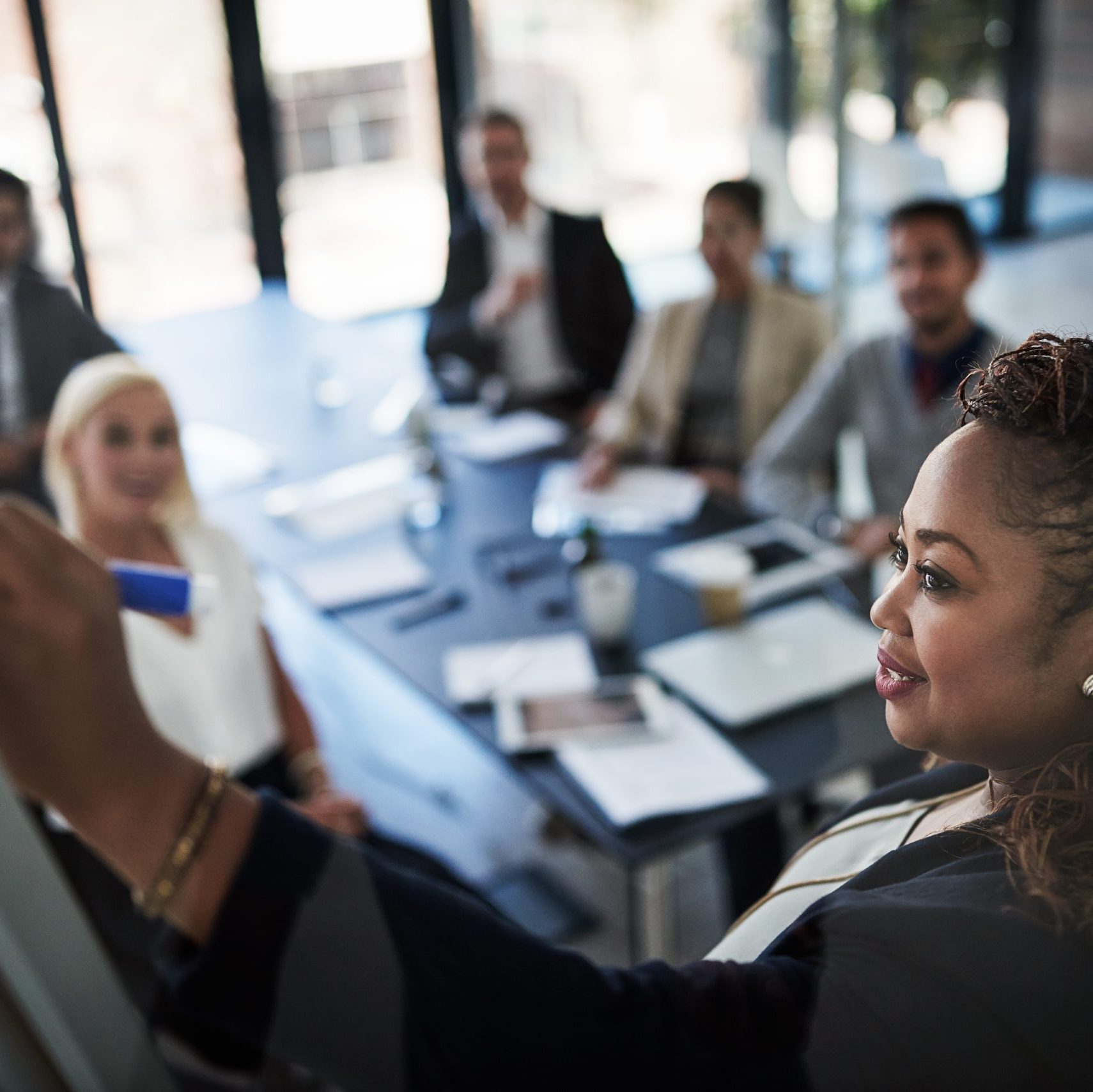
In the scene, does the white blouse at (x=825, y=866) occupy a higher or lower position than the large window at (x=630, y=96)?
lower

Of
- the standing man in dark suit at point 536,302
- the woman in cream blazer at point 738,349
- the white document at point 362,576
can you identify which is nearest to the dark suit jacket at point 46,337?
the white document at point 362,576

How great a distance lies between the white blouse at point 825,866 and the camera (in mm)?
377

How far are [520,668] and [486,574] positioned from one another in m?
0.34

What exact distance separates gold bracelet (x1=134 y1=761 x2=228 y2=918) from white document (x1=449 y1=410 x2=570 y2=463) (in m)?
2.20

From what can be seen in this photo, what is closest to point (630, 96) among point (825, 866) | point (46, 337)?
point (46, 337)

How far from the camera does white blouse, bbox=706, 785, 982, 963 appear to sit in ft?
1.24

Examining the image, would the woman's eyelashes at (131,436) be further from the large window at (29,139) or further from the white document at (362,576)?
the white document at (362,576)

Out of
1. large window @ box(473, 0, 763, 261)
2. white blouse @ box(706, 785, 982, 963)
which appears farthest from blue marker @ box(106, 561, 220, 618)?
large window @ box(473, 0, 763, 261)

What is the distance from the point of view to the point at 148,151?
87 centimetres

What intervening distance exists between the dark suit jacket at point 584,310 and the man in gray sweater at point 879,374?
2.46ft

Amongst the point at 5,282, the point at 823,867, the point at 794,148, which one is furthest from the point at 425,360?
the point at 823,867

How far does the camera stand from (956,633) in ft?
1.02

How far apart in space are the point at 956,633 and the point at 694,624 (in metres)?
1.53

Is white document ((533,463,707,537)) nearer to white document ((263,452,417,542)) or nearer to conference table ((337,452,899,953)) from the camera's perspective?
conference table ((337,452,899,953))
